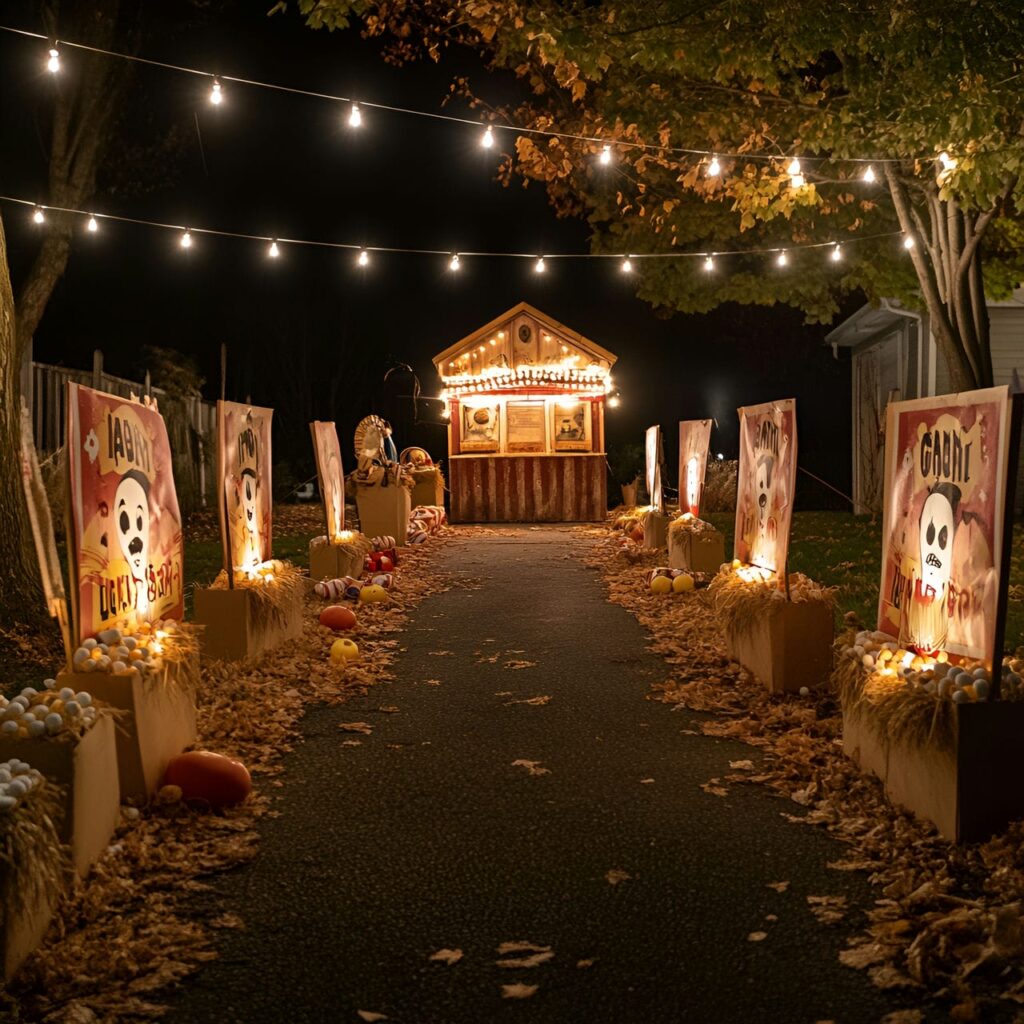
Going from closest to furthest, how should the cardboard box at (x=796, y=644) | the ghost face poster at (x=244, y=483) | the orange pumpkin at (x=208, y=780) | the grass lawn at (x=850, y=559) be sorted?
the orange pumpkin at (x=208, y=780) → the cardboard box at (x=796, y=644) → the ghost face poster at (x=244, y=483) → the grass lawn at (x=850, y=559)

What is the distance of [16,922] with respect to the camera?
123 inches

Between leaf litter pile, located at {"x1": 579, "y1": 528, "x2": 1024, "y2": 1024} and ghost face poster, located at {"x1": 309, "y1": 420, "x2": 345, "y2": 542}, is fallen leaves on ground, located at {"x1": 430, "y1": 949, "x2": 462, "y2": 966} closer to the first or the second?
leaf litter pile, located at {"x1": 579, "y1": 528, "x2": 1024, "y2": 1024}

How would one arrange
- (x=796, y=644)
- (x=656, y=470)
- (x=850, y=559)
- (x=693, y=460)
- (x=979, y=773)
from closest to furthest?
(x=979, y=773)
(x=796, y=644)
(x=693, y=460)
(x=850, y=559)
(x=656, y=470)

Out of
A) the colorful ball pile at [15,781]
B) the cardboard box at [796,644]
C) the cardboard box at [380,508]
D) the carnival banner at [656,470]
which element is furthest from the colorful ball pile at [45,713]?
the carnival banner at [656,470]

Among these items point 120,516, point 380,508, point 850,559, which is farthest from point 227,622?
point 850,559

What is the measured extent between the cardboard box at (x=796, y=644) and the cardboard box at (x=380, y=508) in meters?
9.20

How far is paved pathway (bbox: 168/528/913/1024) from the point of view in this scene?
3074 mm

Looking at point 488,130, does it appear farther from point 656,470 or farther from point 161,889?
point 161,889

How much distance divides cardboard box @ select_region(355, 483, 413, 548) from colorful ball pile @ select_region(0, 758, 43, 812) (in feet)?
38.2

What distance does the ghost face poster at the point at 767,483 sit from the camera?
284 inches

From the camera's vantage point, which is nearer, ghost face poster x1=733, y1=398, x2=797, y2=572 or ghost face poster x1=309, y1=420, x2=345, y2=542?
ghost face poster x1=733, y1=398, x2=797, y2=572

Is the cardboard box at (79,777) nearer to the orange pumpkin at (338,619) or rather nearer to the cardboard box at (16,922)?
the cardboard box at (16,922)

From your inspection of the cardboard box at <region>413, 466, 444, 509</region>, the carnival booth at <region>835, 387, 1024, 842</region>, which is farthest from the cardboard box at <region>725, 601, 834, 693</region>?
the cardboard box at <region>413, 466, 444, 509</region>

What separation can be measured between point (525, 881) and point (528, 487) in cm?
1718
